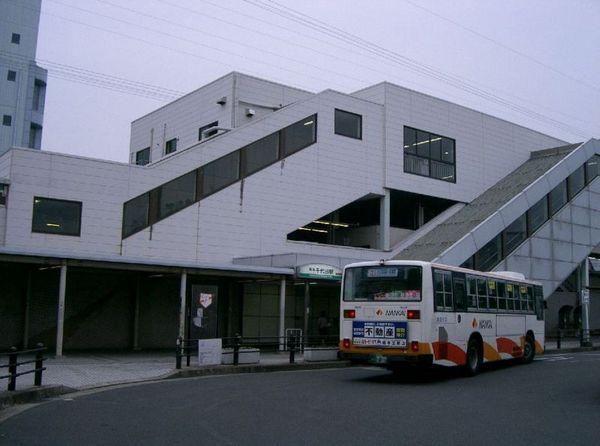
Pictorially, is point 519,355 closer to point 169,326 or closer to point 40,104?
point 169,326

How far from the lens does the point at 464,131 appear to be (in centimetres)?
3781

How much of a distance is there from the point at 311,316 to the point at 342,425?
71.5 feet

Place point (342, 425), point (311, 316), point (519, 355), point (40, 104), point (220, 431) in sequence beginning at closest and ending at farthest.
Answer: point (220, 431) → point (342, 425) → point (519, 355) → point (311, 316) → point (40, 104)

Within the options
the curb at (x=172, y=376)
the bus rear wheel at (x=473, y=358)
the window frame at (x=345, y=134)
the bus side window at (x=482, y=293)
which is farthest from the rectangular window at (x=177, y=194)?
the bus rear wheel at (x=473, y=358)

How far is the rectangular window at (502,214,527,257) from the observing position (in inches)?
1309

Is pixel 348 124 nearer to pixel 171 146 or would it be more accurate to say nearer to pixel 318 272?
pixel 318 272

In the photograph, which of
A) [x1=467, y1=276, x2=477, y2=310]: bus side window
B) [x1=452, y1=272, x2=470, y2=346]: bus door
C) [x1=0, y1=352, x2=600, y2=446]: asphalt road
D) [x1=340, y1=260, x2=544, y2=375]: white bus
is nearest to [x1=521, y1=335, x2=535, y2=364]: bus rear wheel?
[x1=340, y1=260, x2=544, y2=375]: white bus

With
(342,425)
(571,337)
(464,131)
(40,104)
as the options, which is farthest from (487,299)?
(40,104)

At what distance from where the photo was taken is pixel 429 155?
117 ft

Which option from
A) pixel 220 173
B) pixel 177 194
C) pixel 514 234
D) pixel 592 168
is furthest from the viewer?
pixel 592 168

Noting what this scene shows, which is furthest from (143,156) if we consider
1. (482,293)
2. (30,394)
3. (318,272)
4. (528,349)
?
(30,394)

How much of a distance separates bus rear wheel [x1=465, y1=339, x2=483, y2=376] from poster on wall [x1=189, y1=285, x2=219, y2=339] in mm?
9066

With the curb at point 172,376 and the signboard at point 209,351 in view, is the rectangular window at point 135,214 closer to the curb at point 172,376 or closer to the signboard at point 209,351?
the signboard at point 209,351

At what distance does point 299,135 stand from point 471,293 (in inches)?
542
